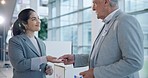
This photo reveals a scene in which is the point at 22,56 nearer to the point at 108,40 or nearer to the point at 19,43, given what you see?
the point at 19,43

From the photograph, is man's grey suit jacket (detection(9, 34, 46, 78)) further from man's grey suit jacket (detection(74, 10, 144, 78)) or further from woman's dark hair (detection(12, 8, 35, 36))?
man's grey suit jacket (detection(74, 10, 144, 78))

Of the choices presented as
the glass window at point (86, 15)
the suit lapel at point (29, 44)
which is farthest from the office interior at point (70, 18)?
the suit lapel at point (29, 44)

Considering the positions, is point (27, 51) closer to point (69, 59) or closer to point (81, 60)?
point (69, 59)

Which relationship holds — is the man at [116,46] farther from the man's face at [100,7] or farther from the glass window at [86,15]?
the glass window at [86,15]

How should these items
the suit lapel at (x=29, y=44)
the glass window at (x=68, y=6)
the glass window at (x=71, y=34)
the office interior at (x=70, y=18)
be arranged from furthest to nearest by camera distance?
the glass window at (x=68, y=6) < the glass window at (x=71, y=34) < the office interior at (x=70, y=18) < the suit lapel at (x=29, y=44)

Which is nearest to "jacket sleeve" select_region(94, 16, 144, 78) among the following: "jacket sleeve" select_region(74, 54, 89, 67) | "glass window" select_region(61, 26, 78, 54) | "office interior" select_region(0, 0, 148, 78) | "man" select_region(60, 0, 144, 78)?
"man" select_region(60, 0, 144, 78)

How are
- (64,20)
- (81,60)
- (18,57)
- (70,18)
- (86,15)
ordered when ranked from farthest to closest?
(64,20)
(70,18)
(86,15)
(18,57)
(81,60)

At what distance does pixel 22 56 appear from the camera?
2.03 meters

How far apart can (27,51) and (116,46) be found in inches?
39.9

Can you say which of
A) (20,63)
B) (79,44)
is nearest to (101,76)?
(20,63)

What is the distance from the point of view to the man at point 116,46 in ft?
4.24

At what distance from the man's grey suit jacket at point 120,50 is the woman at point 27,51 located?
0.71 metres

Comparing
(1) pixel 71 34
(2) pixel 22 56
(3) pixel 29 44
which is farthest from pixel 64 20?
(2) pixel 22 56

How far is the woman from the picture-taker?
2.03 meters
